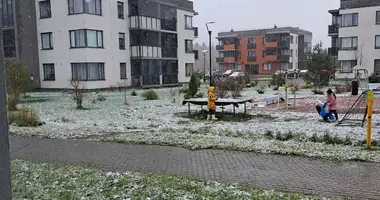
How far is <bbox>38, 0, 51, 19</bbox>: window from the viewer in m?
34.1

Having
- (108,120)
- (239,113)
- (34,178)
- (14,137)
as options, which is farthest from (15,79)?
(34,178)

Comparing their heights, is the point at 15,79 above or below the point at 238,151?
above

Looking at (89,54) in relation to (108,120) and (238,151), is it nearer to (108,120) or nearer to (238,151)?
(108,120)

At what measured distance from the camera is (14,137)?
1069 centimetres

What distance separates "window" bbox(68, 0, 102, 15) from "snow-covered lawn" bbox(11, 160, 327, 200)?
27.5 m

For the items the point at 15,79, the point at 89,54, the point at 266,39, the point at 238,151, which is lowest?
the point at 238,151

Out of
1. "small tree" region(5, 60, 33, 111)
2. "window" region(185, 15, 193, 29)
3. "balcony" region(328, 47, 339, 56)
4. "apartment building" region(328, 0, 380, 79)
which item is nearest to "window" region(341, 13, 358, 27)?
"apartment building" region(328, 0, 380, 79)

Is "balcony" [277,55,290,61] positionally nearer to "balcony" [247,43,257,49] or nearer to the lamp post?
"balcony" [247,43,257,49]

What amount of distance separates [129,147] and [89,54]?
25.1m

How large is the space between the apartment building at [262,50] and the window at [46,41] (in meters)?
56.4

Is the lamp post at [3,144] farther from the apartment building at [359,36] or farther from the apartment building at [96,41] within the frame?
the apartment building at [359,36]

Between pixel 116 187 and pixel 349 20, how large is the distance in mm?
47282

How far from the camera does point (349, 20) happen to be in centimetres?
4638

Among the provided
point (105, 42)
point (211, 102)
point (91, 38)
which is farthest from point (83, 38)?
point (211, 102)
